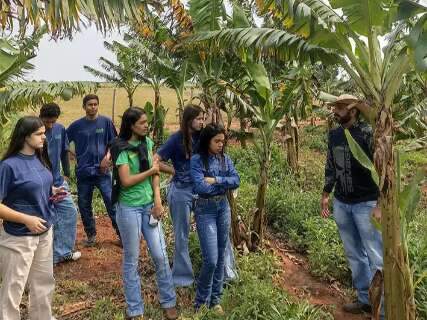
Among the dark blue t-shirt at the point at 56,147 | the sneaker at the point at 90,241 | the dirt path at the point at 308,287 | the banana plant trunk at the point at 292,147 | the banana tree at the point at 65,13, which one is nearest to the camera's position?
the banana tree at the point at 65,13

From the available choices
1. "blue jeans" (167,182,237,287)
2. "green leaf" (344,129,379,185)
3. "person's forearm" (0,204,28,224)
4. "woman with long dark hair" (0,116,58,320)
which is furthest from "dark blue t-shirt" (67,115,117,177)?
"green leaf" (344,129,379,185)

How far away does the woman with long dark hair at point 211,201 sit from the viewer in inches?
160

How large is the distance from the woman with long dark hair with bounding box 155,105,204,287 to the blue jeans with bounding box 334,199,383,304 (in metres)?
1.45

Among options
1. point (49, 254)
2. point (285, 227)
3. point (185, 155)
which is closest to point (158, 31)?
point (185, 155)

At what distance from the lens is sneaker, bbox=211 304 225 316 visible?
4.13 meters

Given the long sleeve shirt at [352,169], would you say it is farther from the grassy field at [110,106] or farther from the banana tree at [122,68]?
the grassy field at [110,106]

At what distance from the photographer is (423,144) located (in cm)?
435

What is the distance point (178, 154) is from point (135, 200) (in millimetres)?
740

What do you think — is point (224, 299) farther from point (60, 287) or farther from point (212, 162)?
point (60, 287)

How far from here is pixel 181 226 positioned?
461cm

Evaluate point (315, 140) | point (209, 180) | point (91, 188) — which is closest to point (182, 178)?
point (209, 180)

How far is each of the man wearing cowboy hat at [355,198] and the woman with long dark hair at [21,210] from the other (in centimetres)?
258

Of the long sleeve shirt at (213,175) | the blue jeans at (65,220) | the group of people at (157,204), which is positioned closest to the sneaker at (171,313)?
the group of people at (157,204)

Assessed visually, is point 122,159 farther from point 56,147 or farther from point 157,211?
point 56,147
